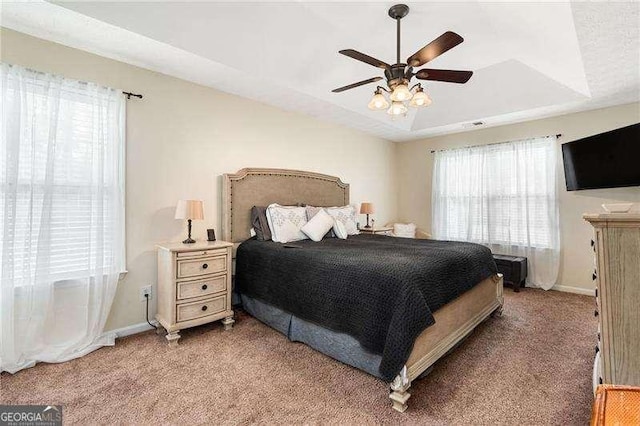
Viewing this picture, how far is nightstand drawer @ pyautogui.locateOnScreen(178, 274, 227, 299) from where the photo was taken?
8.47 feet

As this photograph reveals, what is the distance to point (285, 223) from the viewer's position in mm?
3369

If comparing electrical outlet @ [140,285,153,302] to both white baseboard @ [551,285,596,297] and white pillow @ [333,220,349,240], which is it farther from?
white baseboard @ [551,285,596,297]

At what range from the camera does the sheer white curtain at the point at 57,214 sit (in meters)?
2.11

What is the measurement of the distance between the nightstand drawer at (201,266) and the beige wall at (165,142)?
0.55 metres

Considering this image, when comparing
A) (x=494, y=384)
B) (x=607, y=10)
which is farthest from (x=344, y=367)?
(x=607, y=10)

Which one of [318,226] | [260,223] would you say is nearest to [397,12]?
[318,226]

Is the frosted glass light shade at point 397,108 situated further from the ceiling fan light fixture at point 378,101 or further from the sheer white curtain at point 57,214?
the sheer white curtain at point 57,214

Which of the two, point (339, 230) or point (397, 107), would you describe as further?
point (339, 230)

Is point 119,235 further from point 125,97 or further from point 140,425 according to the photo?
point 140,425

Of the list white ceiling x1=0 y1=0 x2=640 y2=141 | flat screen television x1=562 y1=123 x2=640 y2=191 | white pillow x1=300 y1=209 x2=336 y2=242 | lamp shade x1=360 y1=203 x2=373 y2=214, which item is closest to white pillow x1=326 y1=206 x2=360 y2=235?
white pillow x1=300 y1=209 x2=336 y2=242

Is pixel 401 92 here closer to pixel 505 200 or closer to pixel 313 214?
pixel 313 214

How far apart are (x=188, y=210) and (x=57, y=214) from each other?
0.97 meters

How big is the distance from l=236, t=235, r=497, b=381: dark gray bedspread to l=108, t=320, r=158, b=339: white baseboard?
1.04 meters

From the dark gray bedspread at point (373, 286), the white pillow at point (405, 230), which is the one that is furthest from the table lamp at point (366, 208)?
the dark gray bedspread at point (373, 286)
